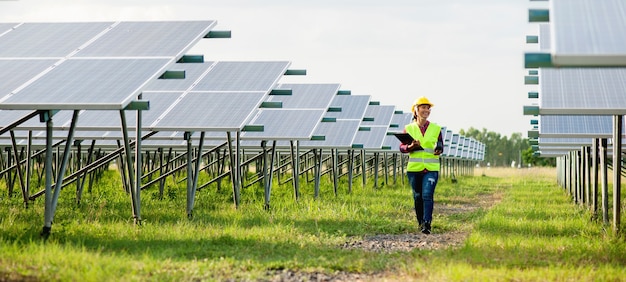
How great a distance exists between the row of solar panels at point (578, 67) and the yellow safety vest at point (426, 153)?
153 centimetres

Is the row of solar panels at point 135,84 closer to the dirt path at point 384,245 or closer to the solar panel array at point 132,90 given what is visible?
the solar panel array at point 132,90

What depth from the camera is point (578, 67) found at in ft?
23.3

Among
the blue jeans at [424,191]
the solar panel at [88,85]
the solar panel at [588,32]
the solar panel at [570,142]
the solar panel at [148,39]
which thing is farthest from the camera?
the solar panel at [570,142]

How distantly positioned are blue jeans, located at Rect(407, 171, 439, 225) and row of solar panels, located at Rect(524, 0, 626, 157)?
1.71m

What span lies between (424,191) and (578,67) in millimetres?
5242

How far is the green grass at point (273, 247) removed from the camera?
7.59m

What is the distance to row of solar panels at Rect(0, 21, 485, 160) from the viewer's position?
10.2 m

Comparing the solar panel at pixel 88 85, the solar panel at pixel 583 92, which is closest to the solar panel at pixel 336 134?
the solar panel at pixel 583 92

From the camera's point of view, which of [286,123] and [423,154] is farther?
[286,123]

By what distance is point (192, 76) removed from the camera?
17.4 meters

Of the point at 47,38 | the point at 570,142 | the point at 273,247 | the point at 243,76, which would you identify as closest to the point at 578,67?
the point at 273,247

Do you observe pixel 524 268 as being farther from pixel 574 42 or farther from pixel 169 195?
pixel 169 195

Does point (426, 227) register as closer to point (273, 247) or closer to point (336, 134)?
point (273, 247)

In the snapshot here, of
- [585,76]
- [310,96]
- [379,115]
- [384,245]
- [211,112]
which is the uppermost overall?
[310,96]
